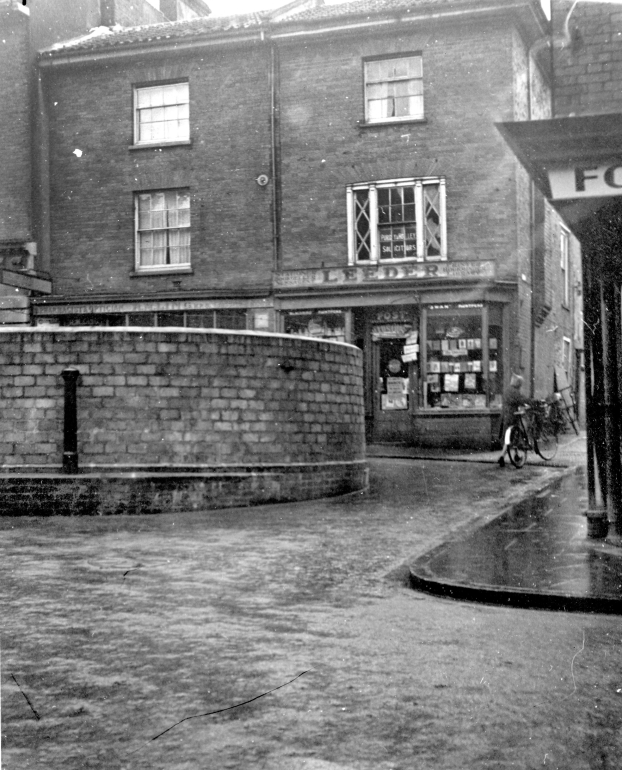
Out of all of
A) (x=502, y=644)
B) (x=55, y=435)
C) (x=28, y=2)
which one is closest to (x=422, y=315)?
(x=55, y=435)

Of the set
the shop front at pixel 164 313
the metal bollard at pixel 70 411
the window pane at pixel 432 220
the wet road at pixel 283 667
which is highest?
the window pane at pixel 432 220

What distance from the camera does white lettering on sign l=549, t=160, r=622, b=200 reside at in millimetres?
8234

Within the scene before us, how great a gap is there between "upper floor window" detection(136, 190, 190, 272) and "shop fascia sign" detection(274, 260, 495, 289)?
107 inches

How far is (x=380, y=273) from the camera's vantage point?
21.5 metres

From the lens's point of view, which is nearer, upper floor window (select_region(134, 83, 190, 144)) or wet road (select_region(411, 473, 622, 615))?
wet road (select_region(411, 473, 622, 615))

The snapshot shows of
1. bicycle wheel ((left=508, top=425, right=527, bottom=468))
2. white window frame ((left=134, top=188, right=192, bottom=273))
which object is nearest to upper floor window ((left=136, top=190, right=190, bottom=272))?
white window frame ((left=134, top=188, right=192, bottom=273))

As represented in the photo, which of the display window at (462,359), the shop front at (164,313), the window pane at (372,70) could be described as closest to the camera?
the display window at (462,359)

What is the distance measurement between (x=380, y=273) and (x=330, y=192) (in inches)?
89.0

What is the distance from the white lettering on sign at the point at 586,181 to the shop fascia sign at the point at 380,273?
494 inches

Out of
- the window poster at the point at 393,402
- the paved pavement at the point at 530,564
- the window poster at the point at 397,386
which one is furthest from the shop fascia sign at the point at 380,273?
the paved pavement at the point at 530,564

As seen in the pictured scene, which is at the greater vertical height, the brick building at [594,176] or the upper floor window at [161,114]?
the upper floor window at [161,114]

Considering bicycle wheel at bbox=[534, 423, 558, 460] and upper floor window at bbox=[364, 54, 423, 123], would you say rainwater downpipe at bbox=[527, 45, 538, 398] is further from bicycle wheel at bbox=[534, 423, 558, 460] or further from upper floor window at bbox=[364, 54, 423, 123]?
upper floor window at bbox=[364, 54, 423, 123]

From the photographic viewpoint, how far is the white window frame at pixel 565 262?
2712cm

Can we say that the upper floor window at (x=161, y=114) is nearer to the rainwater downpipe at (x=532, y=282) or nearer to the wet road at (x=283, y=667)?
the rainwater downpipe at (x=532, y=282)
